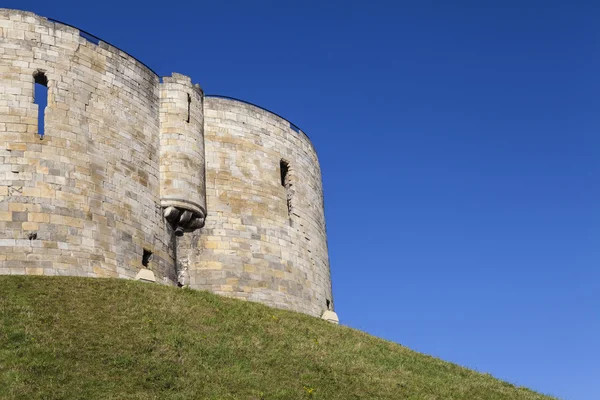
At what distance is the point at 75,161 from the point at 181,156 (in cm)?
434

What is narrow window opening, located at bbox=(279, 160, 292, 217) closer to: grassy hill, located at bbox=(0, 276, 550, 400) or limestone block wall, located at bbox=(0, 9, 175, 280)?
limestone block wall, located at bbox=(0, 9, 175, 280)

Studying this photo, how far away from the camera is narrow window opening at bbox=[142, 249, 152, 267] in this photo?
2739 centimetres

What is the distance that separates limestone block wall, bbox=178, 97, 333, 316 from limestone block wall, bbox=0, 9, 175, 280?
1886 millimetres

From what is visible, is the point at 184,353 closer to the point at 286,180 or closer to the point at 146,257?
the point at 146,257

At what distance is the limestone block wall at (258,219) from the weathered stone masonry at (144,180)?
4cm

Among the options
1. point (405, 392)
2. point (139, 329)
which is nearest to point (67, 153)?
point (139, 329)

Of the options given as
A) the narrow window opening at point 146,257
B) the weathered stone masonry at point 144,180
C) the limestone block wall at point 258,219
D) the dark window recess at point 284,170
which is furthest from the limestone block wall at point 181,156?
the dark window recess at point 284,170

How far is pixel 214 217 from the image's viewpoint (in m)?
30.5

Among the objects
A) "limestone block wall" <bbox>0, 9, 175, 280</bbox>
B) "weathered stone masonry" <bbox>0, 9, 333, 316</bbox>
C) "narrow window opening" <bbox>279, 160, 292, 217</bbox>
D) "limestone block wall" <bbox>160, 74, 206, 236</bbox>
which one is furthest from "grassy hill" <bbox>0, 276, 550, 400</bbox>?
"narrow window opening" <bbox>279, 160, 292, 217</bbox>

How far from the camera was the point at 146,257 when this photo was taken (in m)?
27.5

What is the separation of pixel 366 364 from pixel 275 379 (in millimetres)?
3228

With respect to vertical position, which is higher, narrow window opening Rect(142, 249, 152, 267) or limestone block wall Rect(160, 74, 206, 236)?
limestone block wall Rect(160, 74, 206, 236)

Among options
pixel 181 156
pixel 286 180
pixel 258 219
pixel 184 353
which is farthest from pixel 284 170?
pixel 184 353

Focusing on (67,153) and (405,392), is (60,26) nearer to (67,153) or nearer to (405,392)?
(67,153)
